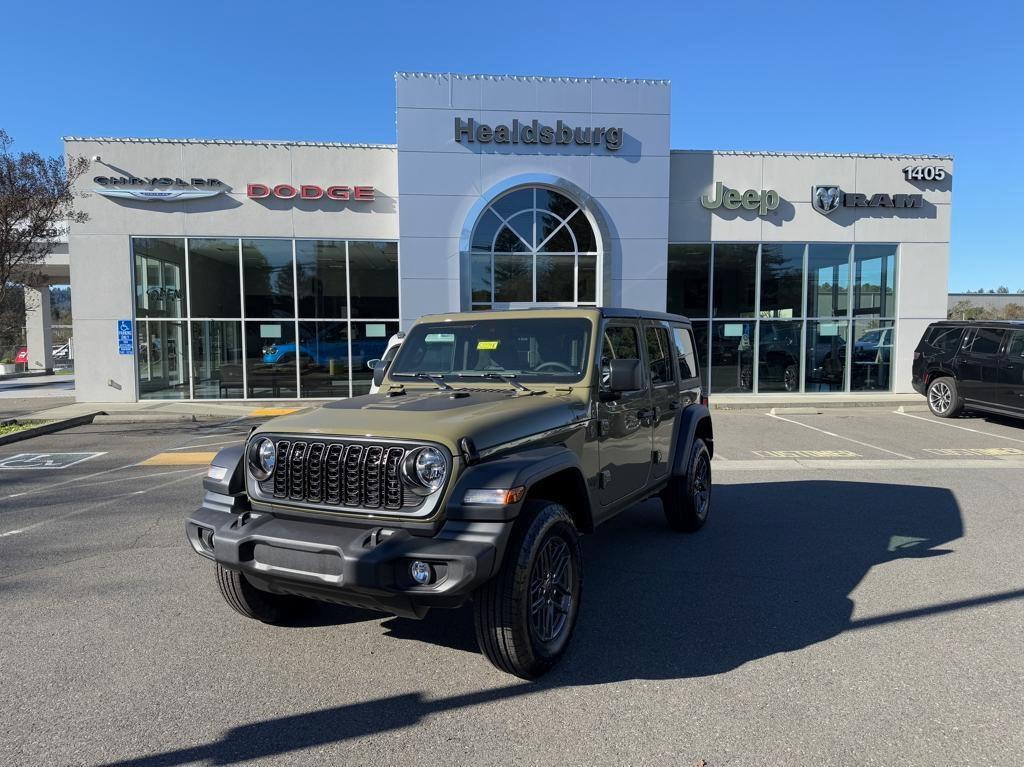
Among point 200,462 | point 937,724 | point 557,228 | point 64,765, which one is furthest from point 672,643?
point 557,228

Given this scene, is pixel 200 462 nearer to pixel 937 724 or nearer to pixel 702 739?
pixel 702 739

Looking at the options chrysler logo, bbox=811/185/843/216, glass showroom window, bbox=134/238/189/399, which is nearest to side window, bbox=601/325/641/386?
glass showroom window, bbox=134/238/189/399

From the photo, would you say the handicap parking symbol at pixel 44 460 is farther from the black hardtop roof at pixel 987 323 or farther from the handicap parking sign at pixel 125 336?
the black hardtop roof at pixel 987 323

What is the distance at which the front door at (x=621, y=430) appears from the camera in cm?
441

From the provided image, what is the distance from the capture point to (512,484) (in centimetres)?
318

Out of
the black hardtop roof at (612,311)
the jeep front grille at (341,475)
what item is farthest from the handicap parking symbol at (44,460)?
the black hardtop roof at (612,311)

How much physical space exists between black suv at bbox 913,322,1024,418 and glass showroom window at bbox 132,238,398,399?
12.2 meters

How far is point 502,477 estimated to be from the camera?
322 centimetres

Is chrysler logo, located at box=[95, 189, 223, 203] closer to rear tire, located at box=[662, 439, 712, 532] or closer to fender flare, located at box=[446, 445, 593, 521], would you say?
rear tire, located at box=[662, 439, 712, 532]

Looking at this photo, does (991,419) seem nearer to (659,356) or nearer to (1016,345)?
(1016,345)

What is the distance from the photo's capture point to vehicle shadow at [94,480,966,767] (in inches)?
124

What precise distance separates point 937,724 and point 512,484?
217cm

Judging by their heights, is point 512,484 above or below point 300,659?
above

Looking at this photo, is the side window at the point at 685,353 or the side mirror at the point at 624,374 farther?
the side window at the point at 685,353
